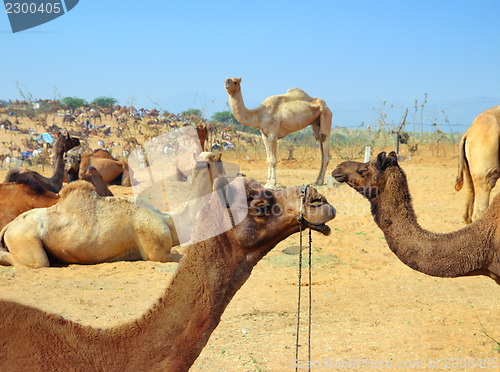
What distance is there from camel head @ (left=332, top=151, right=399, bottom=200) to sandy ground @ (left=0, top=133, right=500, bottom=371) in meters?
1.45

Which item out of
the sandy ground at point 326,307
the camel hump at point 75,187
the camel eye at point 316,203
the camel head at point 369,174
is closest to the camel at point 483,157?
the sandy ground at point 326,307

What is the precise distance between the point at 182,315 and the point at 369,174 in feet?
9.24

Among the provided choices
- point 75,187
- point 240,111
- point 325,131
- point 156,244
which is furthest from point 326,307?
point 325,131

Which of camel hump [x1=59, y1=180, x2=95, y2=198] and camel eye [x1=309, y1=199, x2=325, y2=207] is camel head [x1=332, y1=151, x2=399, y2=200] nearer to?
camel eye [x1=309, y1=199, x2=325, y2=207]

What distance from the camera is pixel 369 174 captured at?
437cm

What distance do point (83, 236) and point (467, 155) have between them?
6469 mm

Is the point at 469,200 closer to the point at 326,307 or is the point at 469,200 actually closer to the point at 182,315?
the point at 326,307

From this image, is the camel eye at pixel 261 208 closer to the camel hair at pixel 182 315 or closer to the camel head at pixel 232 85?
the camel hair at pixel 182 315

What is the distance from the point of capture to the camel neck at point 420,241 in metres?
4.04

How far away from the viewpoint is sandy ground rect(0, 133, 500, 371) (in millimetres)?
4055

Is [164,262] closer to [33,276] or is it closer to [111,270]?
[111,270]

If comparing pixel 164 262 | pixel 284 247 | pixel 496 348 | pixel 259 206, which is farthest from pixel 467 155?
A: pixel 259 206

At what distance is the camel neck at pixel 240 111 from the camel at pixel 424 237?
9958 millimetres

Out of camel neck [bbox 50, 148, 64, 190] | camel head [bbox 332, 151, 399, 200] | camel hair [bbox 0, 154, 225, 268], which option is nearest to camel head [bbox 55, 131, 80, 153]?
camel neck [bbox 50, 148, 64, 190]
